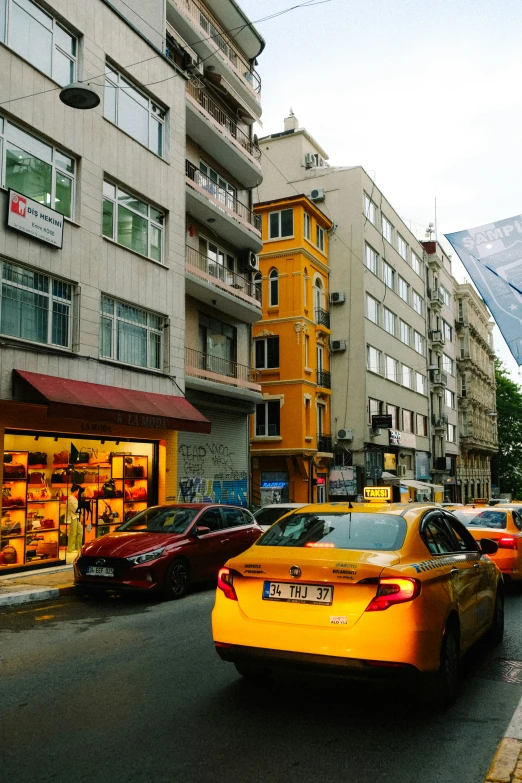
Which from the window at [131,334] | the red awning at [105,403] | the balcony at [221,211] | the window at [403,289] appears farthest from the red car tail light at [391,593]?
the window at [403,289]

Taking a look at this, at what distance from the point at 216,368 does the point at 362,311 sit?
1512 centimetres

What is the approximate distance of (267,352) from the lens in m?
33.9

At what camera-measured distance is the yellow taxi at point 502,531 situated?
11.1m

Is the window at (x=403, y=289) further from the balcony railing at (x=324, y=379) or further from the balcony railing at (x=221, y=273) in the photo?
the balcony railing at (x=221, y=273)

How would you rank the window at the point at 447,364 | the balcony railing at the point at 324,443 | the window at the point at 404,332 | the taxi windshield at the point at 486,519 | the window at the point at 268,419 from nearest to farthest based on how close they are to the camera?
the taxi windshield at the point at 486,519, the window at the point at 268,419, the balcony railing at the point at 324,443, the window at the point at 404,332, the window at the point at 447,364

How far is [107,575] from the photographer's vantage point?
1039cm

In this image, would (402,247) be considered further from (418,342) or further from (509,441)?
(509,441)

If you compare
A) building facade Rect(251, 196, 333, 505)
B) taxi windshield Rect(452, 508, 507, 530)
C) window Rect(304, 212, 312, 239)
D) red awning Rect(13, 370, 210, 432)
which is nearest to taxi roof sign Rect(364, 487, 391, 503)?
red awning Rect(13, 370, 210, 432)

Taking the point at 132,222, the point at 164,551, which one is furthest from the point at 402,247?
the point at 164,551

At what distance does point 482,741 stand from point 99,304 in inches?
546

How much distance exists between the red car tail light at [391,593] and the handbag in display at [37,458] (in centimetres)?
1140

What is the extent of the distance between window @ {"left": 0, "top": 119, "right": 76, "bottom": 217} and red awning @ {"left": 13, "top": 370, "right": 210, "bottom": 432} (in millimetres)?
4029

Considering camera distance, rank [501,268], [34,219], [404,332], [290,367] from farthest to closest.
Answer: [404,332]
[290,367]
[34,219]
[501,268]

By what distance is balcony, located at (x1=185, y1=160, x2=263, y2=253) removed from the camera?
21906 mm
